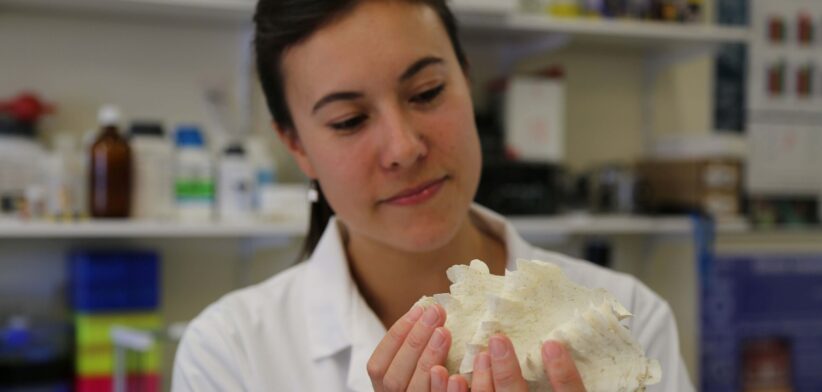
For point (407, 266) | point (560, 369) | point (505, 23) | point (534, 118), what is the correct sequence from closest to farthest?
point (560, 369) → point (407, 266) → point (505, 23) → point (534, 118)

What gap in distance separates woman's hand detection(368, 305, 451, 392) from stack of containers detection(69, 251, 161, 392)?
118 cm

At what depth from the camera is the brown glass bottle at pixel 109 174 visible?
162cm

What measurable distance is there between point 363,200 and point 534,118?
1160 mm

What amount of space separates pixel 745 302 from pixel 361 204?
1674 millimetres

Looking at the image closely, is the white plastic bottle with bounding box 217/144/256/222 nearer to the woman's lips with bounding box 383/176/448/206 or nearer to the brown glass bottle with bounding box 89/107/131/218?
the brown glass bottle with bounding box 89/107/131/218

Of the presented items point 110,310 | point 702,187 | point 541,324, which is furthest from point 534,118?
point 541,324

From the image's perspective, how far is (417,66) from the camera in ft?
2.84

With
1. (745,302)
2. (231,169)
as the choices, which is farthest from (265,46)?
(745,302)

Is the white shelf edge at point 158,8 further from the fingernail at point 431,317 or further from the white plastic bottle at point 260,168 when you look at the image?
the fingernail at point 431,317

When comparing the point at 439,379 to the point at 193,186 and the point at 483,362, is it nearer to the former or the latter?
the point at 483,362

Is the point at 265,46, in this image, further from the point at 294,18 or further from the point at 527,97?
the point at 527,97

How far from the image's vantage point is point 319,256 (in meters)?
1.05

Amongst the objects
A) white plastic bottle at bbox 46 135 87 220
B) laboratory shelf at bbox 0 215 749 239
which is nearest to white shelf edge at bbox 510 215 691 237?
laboratory shelf at bbox 0 215 749 239

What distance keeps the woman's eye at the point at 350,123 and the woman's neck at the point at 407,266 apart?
6.9 inches
